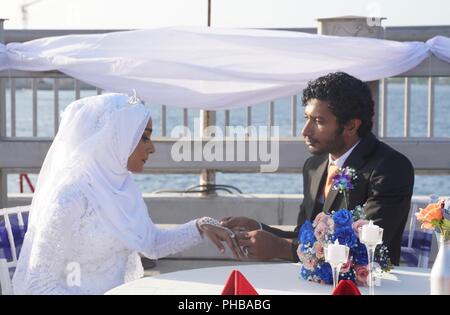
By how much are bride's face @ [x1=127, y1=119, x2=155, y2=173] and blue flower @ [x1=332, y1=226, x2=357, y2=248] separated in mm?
1148

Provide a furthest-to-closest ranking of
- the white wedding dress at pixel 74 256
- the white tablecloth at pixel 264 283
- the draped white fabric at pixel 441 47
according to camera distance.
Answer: the draped white fabric at pixel 441 47
the white wedding dress at pixel 74 256
the white tablecloth at pixel 264 283

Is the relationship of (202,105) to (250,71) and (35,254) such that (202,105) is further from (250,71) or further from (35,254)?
(35,254)

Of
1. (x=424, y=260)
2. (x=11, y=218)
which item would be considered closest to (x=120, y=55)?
(x=11, y=218)

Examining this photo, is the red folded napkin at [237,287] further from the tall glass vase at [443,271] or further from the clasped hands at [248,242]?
the clasped hands at [248,242]

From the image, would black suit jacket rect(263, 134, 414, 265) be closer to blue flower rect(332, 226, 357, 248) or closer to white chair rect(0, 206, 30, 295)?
blue flower rect(332, 226, 357, 248)

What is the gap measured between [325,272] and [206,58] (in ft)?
9.48

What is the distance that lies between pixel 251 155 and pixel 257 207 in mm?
403

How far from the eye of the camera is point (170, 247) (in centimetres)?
430

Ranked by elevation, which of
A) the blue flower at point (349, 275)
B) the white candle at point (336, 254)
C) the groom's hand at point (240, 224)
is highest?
the white candle at point (336, 254)

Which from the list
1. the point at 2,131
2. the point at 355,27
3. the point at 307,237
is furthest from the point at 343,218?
the point at 2,131

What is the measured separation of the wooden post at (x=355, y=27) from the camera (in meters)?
6.19

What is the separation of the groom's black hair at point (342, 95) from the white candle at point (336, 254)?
1.27 m

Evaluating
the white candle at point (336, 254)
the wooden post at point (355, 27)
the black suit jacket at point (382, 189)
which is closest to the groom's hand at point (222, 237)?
the black suit jacket at point (382, 189)
